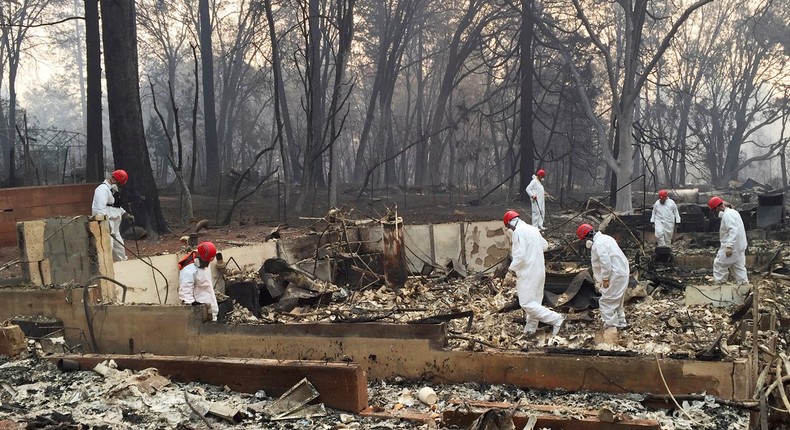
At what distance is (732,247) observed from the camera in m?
13.0

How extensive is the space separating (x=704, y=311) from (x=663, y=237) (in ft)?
22.5

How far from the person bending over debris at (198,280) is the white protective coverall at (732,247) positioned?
9100mm

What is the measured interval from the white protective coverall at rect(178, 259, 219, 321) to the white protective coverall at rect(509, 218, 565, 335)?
14.3ft

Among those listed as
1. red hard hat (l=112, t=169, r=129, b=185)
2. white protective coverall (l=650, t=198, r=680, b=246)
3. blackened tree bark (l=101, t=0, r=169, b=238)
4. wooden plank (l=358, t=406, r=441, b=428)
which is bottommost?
wooden plank (l=358, t=406, r=441, b=428)

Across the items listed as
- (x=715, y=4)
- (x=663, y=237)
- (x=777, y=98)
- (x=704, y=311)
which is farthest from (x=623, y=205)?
(x=715, y=4)

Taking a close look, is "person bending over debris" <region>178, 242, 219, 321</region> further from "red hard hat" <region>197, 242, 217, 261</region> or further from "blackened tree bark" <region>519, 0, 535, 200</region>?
"blackened tree bark" <region>519, 0, 535, 200</region>

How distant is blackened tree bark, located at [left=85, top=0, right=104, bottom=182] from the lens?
19031 mm

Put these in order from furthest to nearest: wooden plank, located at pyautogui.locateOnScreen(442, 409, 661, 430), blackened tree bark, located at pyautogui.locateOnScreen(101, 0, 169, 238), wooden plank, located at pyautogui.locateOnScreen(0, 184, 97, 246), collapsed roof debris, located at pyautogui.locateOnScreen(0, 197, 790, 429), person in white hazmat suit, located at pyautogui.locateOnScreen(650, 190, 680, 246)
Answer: person in white hazmat suit, located at pyautogui.locateOnScreen(650, 190, 680, 246) < blackened tree bark, located at pyautogui.locateOnScreen(101, 0, 169, 238) < wooden plank, located at pyautogui.locateOnScreen(0, 184, 97, 246) < collapsed roof debris, located at pyautogui.locateOnScreen(0, 197, 790, 429) < wooden plank, located at pyautogui.locateOnScreen(442, 409, 661, 430)

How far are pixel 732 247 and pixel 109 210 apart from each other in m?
11.3

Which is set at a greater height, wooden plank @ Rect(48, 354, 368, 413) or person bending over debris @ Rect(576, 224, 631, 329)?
person bending over debris @ Rect(576, 224, 631, 329)

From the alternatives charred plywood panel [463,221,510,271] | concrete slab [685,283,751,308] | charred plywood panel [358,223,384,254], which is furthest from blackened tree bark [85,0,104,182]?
concrete slab [685,283,751,308]

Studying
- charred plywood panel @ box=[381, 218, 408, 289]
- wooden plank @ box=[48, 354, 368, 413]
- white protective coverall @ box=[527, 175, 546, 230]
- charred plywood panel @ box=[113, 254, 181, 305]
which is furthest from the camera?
white protective coverall @ box=[527, 175, 546, 230]

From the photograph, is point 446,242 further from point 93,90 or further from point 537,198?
point 93,90

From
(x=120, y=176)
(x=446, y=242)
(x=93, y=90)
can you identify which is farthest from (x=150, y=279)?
(x=93, y=90)
